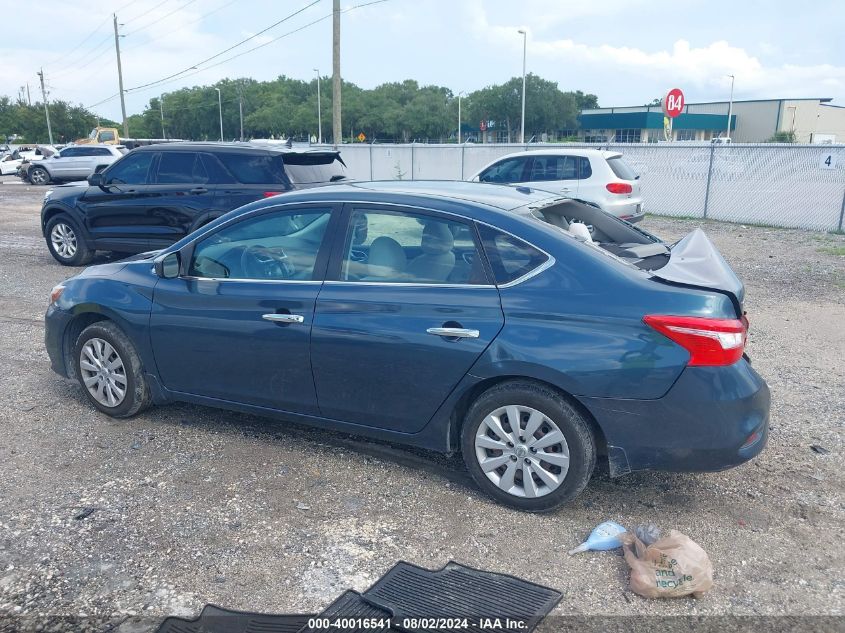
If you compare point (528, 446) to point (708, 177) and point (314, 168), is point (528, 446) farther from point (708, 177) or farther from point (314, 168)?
point (708, 177)

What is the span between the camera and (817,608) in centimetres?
314

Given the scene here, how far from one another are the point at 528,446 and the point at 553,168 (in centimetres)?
1023

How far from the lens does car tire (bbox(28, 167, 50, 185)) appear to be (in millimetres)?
30156

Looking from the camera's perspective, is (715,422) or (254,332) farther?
(254,332)

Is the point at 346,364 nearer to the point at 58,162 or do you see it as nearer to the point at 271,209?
the point at 271,209

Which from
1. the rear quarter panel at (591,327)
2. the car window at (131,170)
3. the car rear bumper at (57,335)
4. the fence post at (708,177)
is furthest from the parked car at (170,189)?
the fence post at (708,177)

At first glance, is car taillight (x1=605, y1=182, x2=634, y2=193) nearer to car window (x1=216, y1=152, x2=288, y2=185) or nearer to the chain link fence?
the chain link fence

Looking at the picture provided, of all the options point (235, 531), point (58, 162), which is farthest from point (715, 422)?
point (58, 162)

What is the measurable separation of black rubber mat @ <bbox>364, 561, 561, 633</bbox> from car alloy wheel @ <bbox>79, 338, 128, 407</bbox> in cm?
264

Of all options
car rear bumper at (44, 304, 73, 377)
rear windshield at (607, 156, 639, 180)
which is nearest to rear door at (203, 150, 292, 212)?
car rear bumper at (44, 304, 73, 377)

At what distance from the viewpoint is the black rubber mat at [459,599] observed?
3.06m

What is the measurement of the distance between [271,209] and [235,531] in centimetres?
195

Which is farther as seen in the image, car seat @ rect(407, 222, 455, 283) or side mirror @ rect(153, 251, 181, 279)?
side mirror @ rect(153, 251, 181, 279)

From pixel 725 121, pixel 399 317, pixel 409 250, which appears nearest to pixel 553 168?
pixel 409 250
